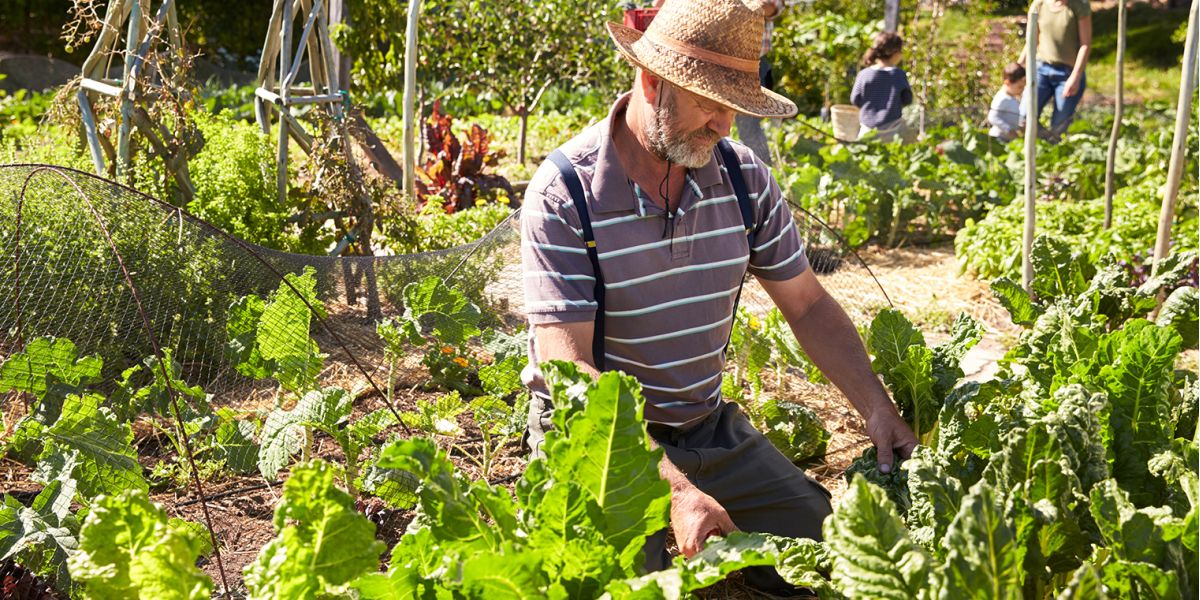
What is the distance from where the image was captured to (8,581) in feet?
7.29

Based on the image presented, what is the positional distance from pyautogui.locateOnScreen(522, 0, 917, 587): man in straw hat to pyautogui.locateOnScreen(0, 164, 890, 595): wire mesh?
2.82 feet

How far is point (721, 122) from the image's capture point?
242cm

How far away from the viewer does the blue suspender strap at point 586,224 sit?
8.08 feet

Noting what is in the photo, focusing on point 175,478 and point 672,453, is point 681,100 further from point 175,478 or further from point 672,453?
point 175,478

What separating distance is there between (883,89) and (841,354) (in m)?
5.55

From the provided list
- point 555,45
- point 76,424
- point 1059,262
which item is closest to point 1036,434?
point 1059,262

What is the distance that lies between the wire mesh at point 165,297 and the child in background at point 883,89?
4742 millimetres

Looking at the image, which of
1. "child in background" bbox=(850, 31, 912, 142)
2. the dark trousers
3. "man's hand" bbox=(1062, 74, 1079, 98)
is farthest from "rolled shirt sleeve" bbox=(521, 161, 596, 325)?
"man's hand" bbox=(1062, 74, 1079, 98)

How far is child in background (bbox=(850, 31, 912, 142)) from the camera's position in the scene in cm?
778

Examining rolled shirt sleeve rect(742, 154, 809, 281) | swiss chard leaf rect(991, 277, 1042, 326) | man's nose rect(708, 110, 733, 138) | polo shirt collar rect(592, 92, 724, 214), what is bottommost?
swiss chard leaf rect(991, 277, 1042, 326)

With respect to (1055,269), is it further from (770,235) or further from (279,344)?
(279,344)

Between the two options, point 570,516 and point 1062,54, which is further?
point 1062,54

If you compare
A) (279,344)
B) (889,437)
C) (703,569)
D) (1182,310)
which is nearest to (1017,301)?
(1182,310)

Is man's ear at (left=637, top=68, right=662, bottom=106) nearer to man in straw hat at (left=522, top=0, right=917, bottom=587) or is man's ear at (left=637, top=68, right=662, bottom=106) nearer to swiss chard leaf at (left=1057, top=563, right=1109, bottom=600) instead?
man in straw hat at (left=522, top=0, right=917, bottom=587)
